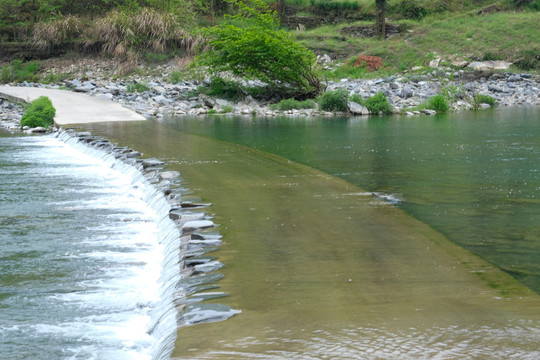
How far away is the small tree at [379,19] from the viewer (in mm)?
41406

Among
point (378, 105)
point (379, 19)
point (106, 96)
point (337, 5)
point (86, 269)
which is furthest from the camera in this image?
point (337, 5)

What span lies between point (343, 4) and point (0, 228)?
42717 millimetres

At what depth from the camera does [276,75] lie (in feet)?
95.0

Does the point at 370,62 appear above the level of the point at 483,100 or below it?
above

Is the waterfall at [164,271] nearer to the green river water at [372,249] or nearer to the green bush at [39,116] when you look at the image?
the green river water at [372,249]

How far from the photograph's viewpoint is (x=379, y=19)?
4381 cm

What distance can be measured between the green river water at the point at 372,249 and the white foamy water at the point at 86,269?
67 cm

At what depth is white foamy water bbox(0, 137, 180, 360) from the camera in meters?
5.41

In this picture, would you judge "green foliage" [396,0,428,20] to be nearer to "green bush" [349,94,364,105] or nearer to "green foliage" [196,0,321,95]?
→ "green foliage" [196,0,321,95]

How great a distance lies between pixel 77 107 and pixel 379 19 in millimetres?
A: 24207

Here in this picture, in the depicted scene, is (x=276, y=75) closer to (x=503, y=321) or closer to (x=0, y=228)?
(x=0, y=228)

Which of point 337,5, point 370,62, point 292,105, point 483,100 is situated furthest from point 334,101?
point 337,5

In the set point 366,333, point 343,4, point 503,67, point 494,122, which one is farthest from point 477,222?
point 343,4

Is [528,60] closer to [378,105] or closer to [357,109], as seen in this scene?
[378,105]
